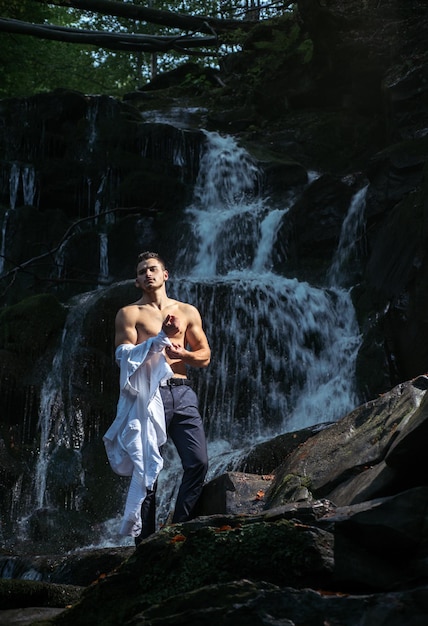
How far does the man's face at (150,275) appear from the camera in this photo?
6.48m

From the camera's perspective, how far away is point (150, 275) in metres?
6.50

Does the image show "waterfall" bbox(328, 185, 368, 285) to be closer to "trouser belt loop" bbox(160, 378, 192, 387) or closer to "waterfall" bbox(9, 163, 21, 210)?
"waterfall" bbox(9, 163, 21, 210)

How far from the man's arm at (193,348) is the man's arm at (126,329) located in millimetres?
304

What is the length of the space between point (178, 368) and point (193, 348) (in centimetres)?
23

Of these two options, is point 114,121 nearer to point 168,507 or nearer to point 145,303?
point 168,507

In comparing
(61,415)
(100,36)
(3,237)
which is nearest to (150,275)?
(61,415)

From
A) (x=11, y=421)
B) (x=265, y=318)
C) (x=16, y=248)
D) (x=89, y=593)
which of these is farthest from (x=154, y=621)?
(x=16, y=248)

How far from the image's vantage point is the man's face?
255 inches

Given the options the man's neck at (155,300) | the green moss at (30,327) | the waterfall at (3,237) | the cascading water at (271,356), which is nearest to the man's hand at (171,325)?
the man's neck at (155,300)

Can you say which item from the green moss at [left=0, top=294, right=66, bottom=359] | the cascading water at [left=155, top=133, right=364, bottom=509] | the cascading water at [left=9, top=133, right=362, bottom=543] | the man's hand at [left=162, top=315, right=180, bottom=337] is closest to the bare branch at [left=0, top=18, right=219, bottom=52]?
the cascading water at [left=155, top=133, right=364, bottom=509]

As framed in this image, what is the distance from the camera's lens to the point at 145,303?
256 inches

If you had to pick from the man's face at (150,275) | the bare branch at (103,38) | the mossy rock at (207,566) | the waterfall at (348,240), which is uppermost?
the bare branch at (103,38)

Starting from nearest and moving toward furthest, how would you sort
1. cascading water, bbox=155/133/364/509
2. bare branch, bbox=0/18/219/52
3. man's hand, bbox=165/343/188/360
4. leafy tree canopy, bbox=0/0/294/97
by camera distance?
man's hand, bbox=165/343/188/360
cascading water, bbox=155/133/364/509
bare branch, bbox=0/18/219/52
leafy tree canopy, bbox=0/0/294/97

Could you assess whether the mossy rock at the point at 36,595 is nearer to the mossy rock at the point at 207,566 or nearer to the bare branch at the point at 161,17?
the mossy rock at the point at 207,566
